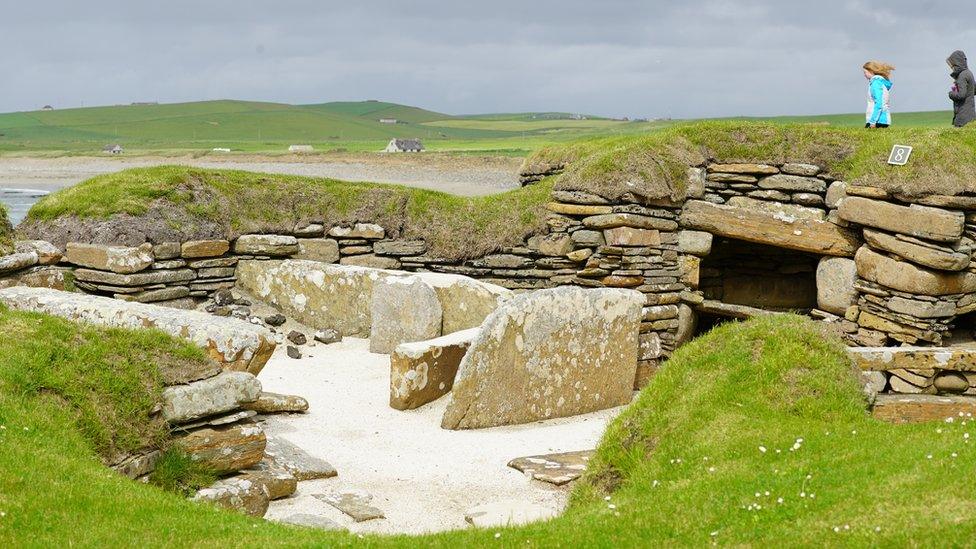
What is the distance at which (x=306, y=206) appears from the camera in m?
17.4

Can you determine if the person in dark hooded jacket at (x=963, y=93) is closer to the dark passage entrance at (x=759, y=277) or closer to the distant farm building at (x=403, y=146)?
the dark passage entrance at (x=759, y=277)

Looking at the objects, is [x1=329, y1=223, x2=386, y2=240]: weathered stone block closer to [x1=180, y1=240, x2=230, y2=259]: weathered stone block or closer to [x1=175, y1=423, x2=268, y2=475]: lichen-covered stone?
[x1=180, y1=240, x2=230, y2=259]: weathered stone block

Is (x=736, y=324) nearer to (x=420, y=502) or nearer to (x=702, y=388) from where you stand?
(x=702, y=388)

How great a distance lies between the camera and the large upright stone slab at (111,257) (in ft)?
50.0

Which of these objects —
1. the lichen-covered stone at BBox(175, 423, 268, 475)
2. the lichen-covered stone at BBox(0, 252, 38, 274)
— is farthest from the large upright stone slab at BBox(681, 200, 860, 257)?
the lichen-covered stone at BBox(0, 252, 38, 274)

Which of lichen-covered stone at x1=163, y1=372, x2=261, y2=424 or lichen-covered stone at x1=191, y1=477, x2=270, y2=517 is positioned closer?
lichen-covered stone at x1=191, y1=477, x2=270, y2=517

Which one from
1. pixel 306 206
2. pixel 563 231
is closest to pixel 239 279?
pixel 306 206

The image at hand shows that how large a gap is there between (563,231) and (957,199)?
6.36 metres

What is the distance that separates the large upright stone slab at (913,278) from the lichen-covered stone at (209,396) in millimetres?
10494

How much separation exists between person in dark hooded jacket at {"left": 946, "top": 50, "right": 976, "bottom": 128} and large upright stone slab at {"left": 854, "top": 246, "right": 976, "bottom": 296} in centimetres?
402

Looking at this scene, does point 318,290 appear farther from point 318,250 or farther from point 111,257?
point 111,257

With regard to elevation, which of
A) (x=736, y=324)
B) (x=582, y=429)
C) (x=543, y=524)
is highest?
(x=736, y=324)

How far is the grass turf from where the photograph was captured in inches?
246

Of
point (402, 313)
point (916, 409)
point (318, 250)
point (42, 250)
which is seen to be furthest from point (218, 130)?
point (916, 409)
